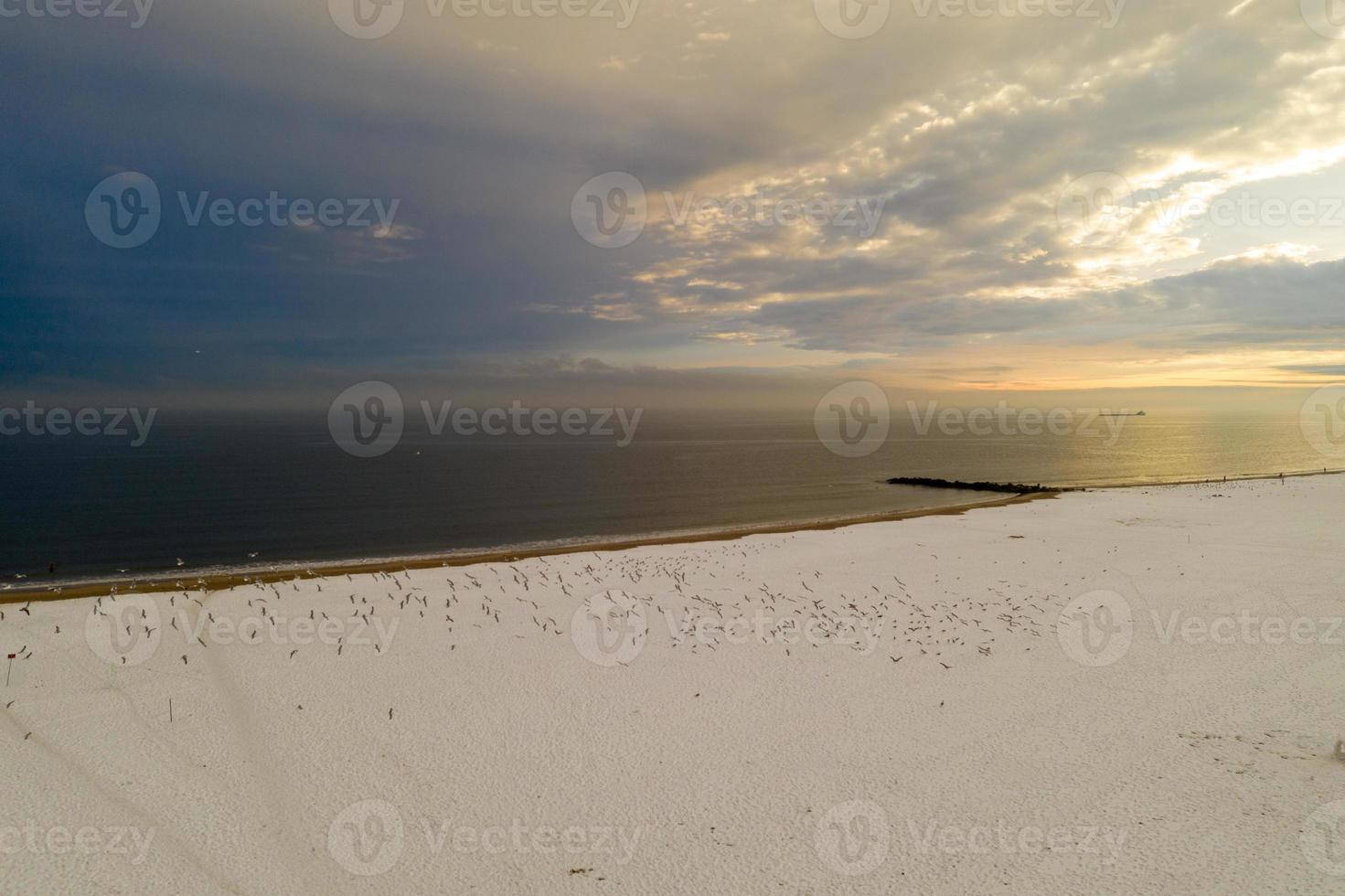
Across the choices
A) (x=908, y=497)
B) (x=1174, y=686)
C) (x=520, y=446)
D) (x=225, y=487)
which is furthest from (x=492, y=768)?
(x=520, y=446)

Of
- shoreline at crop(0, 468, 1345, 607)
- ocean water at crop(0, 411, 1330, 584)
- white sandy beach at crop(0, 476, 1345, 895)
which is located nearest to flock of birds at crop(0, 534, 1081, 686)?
white sandy beach at crop(0, 476, 1345, 895)

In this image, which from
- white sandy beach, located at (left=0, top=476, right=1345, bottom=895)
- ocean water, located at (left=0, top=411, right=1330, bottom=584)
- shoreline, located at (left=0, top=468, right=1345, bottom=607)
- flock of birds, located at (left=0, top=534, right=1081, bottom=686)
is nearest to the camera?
white sandy beach, located at (left=0, top=476, right=1345, bottom=895)

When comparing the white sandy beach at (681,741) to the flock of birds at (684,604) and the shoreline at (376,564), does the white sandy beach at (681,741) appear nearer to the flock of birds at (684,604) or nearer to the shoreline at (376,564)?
the flock of birds at (684,604)

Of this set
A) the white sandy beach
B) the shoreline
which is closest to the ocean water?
the shoreline

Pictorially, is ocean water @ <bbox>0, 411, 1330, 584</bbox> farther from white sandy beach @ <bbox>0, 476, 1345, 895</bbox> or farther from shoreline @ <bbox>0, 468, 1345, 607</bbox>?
white sandy beach @ <bbox>0, 476, 1345, 895</bbox>

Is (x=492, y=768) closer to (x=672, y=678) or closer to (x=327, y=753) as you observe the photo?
(x=327, y=753)

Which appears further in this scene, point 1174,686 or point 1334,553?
point 1334,553

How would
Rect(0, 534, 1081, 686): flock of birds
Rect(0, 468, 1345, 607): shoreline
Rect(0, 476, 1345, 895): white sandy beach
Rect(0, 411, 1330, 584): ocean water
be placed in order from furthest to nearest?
Rect(0, 411, 1330, 584): ocean water
Rect(0, 468, 1345, 607): shoreline
Rect(0, 534, 1081, 686): flock of birds
Rect(0, 476, 1345, 895): white sandy beach

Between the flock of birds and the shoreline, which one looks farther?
the shoreline

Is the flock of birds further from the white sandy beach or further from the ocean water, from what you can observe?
the ocean water
